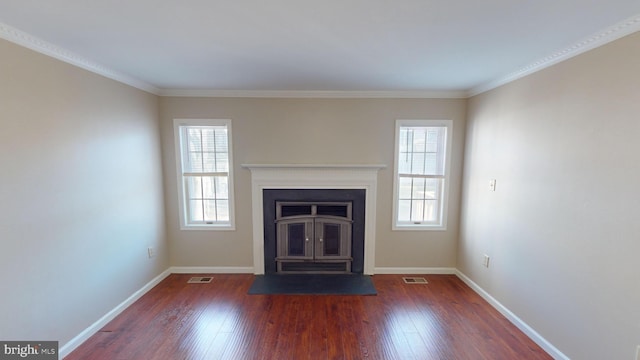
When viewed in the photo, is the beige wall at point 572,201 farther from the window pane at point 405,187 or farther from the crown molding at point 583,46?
the window pane at point 405,187

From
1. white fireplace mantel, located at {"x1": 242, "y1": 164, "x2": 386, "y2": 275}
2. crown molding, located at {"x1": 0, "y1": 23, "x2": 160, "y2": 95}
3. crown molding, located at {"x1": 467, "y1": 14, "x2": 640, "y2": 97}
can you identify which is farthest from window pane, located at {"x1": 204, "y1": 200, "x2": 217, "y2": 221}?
crown molding, located at {"x1": 467, "y1": 14, "x2": 640, "y2": 97}

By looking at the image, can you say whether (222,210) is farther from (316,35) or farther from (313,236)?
(316,35)

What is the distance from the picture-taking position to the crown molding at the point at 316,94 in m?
3.19

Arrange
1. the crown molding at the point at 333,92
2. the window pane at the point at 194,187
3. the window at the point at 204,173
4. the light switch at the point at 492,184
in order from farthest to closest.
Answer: the window pane at the point at 194,187 < the window at the point at 204,173 < the light switch at the point at 492,184 < the crown molding at the point at 333,92

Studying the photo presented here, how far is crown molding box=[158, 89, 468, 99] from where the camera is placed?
126 inches

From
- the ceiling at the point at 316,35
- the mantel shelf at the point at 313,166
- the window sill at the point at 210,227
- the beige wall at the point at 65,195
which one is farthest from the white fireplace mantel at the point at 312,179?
the beige wall at the point at 65,195

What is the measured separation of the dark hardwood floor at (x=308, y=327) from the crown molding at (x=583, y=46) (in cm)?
233

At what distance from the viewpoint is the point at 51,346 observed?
6.24 feet

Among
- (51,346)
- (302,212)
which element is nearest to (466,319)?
(302,212)

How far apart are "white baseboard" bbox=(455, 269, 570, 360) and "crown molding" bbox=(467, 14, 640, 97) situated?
7.36 ft

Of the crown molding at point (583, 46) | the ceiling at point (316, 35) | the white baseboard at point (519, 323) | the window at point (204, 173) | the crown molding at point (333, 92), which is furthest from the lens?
the window at point (204, 173)

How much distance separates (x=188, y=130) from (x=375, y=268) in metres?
3.06

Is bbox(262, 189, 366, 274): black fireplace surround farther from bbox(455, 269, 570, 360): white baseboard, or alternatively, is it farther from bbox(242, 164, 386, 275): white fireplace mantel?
bbox(455, 269, 570, 360): white baseboard

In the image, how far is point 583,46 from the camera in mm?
1797
